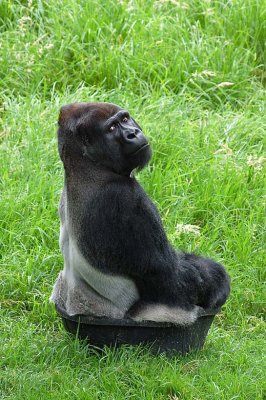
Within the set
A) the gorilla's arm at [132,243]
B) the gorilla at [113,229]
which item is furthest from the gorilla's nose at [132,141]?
the gorilla's arm at [132,243]

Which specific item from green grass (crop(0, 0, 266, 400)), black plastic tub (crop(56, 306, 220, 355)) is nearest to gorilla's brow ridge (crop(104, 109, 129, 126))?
black plastic tub (crop(56, 306, 220, 355))

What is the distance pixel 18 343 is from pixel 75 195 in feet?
2.68

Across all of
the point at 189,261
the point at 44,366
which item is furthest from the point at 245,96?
the point at 44,366

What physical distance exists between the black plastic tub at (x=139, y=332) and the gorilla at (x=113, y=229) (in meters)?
0.03

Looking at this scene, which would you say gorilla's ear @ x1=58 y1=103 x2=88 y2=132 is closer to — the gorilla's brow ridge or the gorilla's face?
the gorilla's face

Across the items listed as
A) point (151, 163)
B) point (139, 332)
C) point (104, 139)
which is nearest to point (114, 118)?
point (104, 139)

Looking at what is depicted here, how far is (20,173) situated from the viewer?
5727 millimetres

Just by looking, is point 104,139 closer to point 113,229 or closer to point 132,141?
point 132,141

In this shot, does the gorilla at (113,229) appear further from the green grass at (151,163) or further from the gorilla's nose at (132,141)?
the green grass at (151,163)

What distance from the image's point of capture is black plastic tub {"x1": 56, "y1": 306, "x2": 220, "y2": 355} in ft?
13.8

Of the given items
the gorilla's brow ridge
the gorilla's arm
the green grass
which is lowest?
the green grass

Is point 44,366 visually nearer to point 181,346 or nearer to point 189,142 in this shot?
point 181,346

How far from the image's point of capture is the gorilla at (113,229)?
4.07m

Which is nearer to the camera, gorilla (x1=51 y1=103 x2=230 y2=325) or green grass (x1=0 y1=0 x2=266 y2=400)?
gorilla (x1=51 y1=103 x2=230 y2=325)
